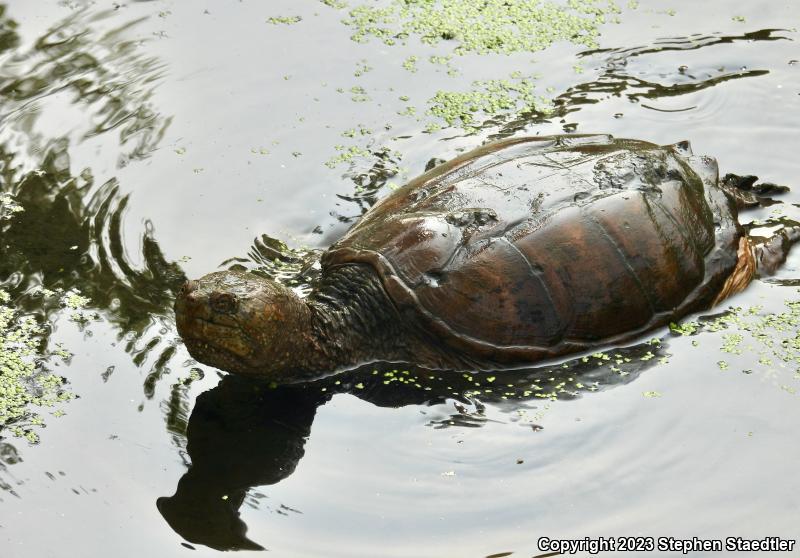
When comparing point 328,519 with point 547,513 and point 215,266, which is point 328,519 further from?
point 215,266

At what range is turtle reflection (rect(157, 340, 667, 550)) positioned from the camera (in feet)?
13.6

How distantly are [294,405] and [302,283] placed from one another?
2.81ft

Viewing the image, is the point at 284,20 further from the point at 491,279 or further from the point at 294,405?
the point at 294,405

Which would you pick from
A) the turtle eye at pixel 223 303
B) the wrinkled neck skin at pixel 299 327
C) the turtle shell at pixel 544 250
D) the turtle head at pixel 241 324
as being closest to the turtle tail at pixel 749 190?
→ the turtle shell at pixel 544 250

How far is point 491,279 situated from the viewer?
4.64 m

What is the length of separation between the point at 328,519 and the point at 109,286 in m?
2.02

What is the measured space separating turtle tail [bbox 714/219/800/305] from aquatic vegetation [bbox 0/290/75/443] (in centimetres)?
340

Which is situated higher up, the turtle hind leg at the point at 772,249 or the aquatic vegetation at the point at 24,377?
the aquatic vegetation at the point at 24,377

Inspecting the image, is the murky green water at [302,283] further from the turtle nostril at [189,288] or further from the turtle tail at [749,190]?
the turtle nostril at [189,288]

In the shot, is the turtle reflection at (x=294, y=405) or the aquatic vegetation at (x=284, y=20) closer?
the turtle reflection at (x=294, y=405)

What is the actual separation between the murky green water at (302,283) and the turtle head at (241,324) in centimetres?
22

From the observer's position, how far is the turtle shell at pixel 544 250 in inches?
183

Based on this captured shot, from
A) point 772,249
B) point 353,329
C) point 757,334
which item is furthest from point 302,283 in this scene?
point 772,249

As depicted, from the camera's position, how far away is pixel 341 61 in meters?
7.14
